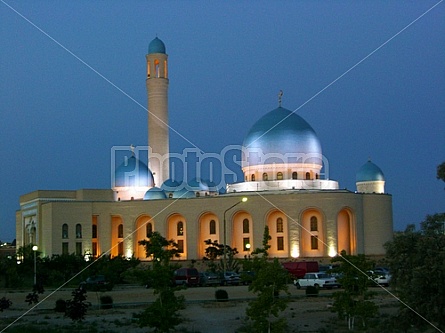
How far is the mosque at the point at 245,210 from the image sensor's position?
164ft

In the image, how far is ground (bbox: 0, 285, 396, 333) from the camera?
67.1 ft

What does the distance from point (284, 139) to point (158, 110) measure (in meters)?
11.1

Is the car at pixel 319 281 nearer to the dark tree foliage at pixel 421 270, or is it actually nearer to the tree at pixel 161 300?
the tree at pixel 161 300

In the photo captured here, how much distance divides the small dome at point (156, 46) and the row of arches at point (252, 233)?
13125mm

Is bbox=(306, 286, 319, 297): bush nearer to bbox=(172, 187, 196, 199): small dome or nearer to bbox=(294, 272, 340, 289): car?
bbox=(294, 272, 340, 289): car

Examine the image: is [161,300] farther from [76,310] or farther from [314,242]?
[314,242]

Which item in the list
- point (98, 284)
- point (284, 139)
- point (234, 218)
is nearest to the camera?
point (98, 284)

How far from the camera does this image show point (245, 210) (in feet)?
167

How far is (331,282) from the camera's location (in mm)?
31797

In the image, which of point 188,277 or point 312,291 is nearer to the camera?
point 312,291

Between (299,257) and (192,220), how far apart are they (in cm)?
789

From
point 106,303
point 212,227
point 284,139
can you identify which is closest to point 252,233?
point 212,227

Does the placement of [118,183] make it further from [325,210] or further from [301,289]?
[301,289]

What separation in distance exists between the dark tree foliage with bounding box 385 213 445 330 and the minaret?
43642mm
